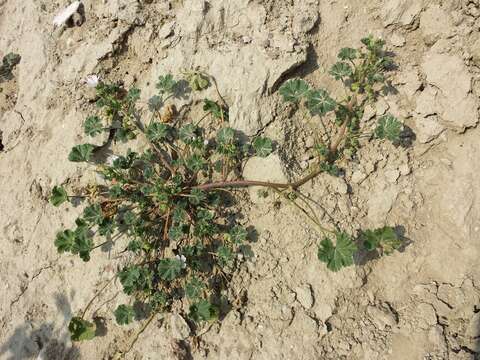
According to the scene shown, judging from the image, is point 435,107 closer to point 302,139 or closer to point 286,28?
point 302,139

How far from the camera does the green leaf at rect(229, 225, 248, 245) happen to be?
401cm

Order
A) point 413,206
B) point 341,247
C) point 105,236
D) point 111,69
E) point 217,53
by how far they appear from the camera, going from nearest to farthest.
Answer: point 341,247, point 413,206, point 105,236, point 217,53, point 111,69

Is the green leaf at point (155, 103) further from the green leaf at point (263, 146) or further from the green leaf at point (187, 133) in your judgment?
the green leaf at point (263, 146)

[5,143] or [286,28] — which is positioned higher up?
[286,28]

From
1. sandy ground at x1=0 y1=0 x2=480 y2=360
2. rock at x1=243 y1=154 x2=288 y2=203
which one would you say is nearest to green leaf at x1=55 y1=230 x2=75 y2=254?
sandy ground at x1=0 y1=0 x2=480 y2=360

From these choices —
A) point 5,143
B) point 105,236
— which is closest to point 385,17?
point 105,236

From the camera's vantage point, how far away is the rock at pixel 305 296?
12.6ft

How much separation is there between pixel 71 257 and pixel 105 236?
45cm

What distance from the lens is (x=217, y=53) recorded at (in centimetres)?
464

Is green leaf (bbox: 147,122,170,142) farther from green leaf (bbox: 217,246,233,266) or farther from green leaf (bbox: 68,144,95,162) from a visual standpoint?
green leaf (bbox: 217,246,233,266)

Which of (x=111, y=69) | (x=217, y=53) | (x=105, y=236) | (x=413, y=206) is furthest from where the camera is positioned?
(x=111, y=69)

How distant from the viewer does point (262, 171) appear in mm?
4289

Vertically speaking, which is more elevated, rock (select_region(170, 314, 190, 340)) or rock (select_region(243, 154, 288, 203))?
rock (select_region(243, 154, 288, 203))

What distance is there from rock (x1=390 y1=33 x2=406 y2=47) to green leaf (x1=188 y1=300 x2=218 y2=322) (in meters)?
3.34
